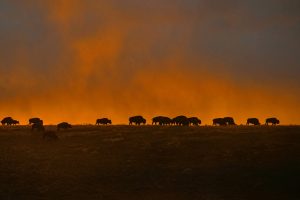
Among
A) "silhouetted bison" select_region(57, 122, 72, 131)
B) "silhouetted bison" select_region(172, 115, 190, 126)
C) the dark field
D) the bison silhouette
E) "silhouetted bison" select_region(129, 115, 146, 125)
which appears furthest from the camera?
the bison silhouette

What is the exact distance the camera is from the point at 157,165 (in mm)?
48531

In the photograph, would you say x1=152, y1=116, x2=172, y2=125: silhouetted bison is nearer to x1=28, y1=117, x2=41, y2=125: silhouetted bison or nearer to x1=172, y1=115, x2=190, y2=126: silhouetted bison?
x1=172, y1=115, x2=190, y2=126: silhouetted bison

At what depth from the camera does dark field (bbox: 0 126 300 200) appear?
4206 centimetres

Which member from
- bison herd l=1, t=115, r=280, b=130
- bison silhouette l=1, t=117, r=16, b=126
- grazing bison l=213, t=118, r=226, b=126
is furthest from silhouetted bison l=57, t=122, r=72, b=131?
grazing bison l=213, t=118, r=226, b=126

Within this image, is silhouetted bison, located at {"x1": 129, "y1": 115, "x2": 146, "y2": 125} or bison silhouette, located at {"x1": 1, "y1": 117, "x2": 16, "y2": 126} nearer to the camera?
silhouetted bison, located at {"x1": 129, "y1": 115, "x2": 146, "y2": 125}

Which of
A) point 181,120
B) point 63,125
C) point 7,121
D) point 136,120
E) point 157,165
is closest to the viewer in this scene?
point 157,165

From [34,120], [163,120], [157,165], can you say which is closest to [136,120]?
[163,120]

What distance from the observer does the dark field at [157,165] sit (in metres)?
42.1

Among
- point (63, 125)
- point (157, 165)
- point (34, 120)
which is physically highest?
point (34, 120)

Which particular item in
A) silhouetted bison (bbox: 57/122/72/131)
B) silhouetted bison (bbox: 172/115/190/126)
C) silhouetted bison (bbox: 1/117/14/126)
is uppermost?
silhouetted bison (bbox: 1/117/14/126)

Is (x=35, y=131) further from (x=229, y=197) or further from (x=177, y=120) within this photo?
(x=229, y=197)

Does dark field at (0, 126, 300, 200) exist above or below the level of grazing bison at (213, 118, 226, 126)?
below

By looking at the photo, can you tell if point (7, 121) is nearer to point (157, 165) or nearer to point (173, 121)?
point (173, 121)

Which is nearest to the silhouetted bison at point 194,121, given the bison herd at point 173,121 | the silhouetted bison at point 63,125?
the bison herd at point 173,121
